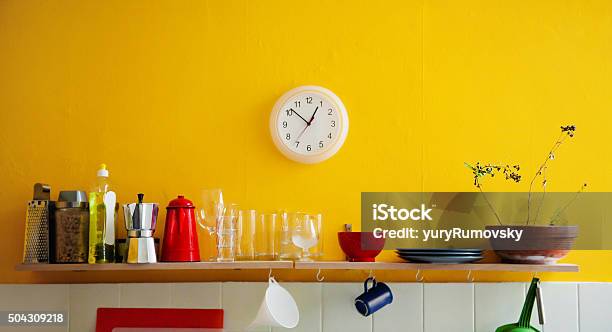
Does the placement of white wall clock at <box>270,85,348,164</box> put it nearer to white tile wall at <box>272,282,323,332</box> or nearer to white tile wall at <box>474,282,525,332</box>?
white tile wall at <box>272,282,323,332</box>

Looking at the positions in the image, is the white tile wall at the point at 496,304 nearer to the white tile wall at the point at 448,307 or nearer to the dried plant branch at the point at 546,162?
the white tile wall at the point at 448,307

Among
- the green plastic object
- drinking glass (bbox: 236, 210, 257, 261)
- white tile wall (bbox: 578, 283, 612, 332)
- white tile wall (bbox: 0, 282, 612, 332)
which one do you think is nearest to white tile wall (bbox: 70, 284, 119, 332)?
white tile wall (bbox: 0, 282, 612, 332)

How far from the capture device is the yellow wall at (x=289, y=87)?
273 cm

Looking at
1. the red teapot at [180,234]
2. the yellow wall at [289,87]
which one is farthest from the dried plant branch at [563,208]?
the red teapot at [180,234]

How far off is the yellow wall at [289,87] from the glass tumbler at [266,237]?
0.28ft

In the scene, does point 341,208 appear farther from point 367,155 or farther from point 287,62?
point 287,62

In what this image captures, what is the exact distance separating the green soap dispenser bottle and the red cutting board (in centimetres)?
25

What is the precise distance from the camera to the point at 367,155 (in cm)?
275

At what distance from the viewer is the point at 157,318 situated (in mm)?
2664

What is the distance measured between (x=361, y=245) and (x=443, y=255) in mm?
A: 262

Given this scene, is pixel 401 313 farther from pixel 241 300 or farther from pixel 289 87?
pixel 289 87

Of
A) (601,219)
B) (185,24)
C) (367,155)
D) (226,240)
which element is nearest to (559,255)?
(601,219)

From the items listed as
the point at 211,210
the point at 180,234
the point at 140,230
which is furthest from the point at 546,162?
the point at 140,230

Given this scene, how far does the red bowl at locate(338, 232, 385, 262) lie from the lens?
2553 millimetres
